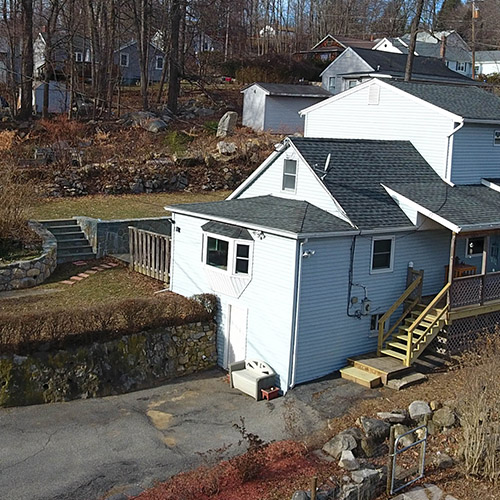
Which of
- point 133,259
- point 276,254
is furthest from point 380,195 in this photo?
point 133,259

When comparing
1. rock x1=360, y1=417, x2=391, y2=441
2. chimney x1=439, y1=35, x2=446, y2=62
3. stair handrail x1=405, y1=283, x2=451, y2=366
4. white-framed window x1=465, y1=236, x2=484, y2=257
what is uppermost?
chimney x1=439, y1=35, x2=446, y2=62

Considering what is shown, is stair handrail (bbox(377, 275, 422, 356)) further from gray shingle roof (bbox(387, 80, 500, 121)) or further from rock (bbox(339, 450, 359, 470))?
gray shingle roof (bbox(387, 80, 500, 121))

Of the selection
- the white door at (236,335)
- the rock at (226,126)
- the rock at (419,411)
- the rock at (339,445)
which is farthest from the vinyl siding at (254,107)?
the rock at (339,445)

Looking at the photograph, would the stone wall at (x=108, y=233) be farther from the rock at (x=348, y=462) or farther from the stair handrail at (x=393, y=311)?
the rock at (x=348, y=462)

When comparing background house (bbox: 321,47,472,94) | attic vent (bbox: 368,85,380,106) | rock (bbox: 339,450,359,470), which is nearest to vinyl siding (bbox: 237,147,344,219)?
attic vent (bbox: 368,85,380,106)

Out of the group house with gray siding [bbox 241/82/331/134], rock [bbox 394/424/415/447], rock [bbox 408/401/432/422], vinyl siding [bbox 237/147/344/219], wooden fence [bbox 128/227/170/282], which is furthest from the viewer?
house with gray siding [bbox 241/82/331/134]

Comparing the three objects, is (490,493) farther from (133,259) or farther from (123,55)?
(123,55)

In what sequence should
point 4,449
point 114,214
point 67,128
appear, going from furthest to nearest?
point 67,128 < point 114,214 < point 4,449
